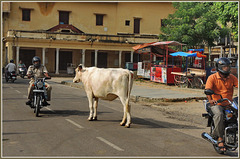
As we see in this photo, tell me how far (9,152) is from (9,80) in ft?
65.6

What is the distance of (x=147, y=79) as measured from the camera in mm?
29188

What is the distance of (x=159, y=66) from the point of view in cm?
2570

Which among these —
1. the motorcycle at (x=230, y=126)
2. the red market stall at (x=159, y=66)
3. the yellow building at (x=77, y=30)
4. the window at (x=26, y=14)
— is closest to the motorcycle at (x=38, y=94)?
the motorcycle at (x=230, y=126)

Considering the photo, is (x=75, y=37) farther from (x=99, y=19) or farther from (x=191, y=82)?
(x=191, y=82)

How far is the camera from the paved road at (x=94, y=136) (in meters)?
6.59

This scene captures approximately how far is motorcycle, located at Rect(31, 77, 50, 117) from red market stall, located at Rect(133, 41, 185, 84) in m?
14.0

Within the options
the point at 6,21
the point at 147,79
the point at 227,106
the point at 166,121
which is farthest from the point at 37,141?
the point at 6,21

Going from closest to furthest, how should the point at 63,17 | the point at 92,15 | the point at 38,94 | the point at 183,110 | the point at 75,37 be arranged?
1. the point at 38,94
2. the point at 183,110
3. the point at 75,37
4. the point at 63,17
5. the point at 92,15

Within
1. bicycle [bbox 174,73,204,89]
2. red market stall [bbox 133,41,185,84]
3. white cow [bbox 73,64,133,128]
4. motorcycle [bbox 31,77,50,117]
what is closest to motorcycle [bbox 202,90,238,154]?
white cow [bbox 73,64,133,128]

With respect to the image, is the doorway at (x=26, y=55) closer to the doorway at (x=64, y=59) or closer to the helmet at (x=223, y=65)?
the doorway at (x=64, y=59)

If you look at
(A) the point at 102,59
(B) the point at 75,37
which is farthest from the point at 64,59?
(A) the point at 102,59

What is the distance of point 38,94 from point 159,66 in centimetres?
1606

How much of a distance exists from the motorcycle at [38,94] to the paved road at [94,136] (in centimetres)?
32

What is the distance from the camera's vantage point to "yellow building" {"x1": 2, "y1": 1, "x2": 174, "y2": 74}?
38.1m
